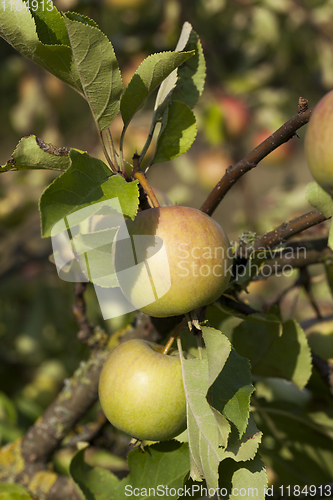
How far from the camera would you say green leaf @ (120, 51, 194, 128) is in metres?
0.40

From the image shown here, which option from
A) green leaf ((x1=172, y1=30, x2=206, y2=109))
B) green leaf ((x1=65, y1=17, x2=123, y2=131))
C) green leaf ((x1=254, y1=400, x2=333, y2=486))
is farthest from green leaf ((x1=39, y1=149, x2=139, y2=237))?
green leaf ((x1=254, y1=400, x2=333, y2=486))

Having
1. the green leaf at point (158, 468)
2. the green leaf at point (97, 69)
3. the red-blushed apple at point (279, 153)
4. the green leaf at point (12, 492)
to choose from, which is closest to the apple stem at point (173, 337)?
the green leaf at point (158, 468)

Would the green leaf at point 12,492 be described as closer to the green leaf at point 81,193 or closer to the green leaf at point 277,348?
the green leaf at point 277,348

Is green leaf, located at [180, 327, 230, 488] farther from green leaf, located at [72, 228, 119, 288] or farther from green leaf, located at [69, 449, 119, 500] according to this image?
green leaf, located at [69, 449, 119, 500]

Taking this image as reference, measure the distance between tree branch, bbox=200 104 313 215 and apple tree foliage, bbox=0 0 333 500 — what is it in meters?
0.06

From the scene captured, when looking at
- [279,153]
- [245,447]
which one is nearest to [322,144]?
[245,447]

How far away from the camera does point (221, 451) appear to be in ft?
1.32

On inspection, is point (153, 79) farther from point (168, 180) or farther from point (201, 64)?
point (168, 180)

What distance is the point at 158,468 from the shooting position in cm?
52

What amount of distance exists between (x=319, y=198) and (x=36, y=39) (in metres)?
0.29

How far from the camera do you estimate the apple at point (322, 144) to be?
31cm

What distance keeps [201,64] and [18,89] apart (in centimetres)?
155

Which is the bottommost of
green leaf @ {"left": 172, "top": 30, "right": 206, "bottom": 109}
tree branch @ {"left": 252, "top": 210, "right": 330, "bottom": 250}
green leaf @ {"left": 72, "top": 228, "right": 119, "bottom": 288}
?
tree branch @ {"left": 252, "top": 210, "right": 330, "bottom": 250}

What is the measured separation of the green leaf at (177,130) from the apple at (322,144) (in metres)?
0.18
